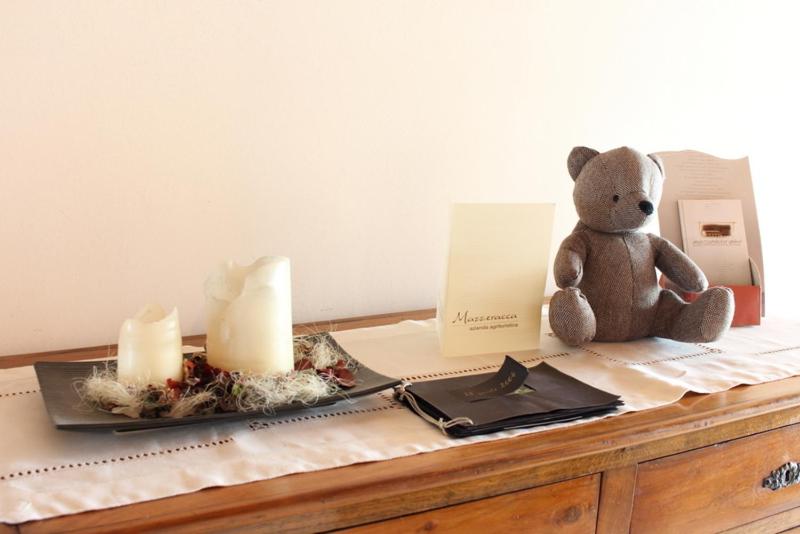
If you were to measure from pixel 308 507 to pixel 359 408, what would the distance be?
7.7 inches

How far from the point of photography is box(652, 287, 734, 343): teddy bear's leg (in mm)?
926

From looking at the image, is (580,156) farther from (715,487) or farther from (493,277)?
(715,487)

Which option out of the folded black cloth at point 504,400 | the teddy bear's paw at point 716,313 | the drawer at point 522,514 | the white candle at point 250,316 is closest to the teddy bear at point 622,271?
the teddy bear's paw at point 716,313

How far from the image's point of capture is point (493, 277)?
91 cm

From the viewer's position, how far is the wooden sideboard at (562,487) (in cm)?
54

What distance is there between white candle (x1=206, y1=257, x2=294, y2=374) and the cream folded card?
0.81 feet

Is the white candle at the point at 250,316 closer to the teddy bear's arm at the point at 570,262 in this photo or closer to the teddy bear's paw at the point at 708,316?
the teddy bear's arm at the point at 570,262

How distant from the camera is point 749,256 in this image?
43.5 inches

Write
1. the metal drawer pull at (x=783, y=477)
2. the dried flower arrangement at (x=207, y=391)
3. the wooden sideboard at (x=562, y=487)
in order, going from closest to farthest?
the wooden sideboard at (x=562, y=487) → the dried flower arrangement at (x=207, y=391) → the metal drawer pull at (x=783, y=477)

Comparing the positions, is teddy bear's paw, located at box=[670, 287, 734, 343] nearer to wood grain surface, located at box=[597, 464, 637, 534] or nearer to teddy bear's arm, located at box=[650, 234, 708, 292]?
teddy bear's arm, located at box=[650, 234, 708, 292]

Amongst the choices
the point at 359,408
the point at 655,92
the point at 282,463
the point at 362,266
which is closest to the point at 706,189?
the point at 655,92

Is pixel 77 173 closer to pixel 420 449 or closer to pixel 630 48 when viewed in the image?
pixel 420 449

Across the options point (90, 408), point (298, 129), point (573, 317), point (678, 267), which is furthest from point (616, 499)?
point (298, 129)

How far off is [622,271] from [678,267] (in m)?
0.09
